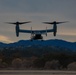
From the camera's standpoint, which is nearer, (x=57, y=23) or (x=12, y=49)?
(x=57, y=23)

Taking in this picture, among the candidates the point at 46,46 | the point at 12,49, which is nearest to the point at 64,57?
the point at 12,49

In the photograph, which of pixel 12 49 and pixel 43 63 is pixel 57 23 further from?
pixel 12 49

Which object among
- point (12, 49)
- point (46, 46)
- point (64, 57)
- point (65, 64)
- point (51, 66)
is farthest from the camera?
point (46, 46)

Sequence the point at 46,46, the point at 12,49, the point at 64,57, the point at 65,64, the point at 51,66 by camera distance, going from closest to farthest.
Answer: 1. the point at 51,66
2. the point at 65,64
3. the point at 64,57
4. the point at 12,49
5. the point at 46,46

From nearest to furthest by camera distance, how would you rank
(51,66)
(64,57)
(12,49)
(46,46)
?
(51,66)
(64,57)
(12,49)
(46,46)

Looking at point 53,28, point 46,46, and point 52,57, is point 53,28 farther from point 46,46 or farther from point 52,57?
point 46,46

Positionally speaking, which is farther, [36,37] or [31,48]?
[31,48]

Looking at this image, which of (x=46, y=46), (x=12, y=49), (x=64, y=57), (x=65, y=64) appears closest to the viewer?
(x=65, y=64)

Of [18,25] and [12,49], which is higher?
[18,25]

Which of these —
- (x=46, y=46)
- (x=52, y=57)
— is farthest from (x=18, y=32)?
(x=46, y=46)
